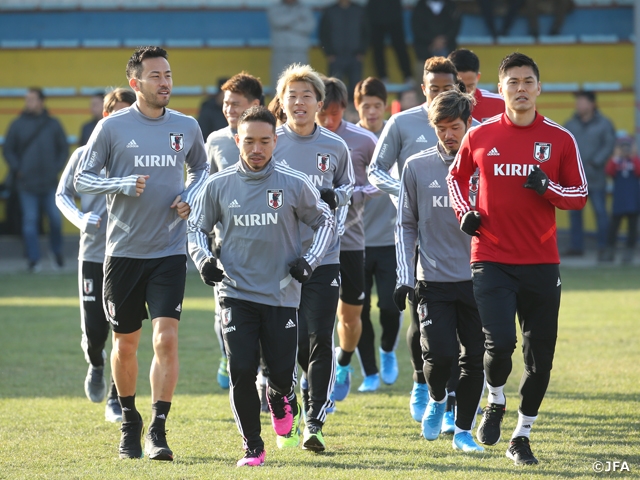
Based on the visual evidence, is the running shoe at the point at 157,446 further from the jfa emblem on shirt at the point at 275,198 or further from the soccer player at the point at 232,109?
the soccer player at the point at 232,109

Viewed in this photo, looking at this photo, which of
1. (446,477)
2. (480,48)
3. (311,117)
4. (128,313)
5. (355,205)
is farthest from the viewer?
(480,48)

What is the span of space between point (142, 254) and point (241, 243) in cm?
74

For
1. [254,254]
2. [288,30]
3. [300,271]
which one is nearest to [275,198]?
[254,254]

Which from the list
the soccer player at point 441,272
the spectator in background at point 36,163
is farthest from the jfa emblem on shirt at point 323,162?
the spectator in background at point 36,163

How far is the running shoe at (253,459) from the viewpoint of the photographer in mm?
5953

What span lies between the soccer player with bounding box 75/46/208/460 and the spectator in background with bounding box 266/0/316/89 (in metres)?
14.0

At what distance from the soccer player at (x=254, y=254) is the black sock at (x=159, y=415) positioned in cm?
49

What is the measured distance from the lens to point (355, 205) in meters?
8.16

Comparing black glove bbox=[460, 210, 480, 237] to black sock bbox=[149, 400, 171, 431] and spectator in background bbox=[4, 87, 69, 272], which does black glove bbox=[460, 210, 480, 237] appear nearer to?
black sock bbox=[149, 400, 171, 431]

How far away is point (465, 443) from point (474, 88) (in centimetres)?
281

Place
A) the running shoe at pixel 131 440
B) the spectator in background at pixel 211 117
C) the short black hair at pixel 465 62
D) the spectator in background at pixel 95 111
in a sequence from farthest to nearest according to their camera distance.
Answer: the spectator in background at pixel 211 117
the spectator in background at pixel 95 111
the short black hair at pixel 465 62
the running shoe at pixel 131 440

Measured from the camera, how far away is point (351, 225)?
319 inches

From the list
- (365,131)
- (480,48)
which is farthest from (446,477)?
Result: (480,48)

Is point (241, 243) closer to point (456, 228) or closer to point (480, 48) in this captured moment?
point (456, 228)
